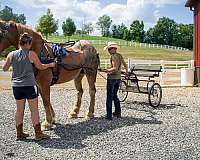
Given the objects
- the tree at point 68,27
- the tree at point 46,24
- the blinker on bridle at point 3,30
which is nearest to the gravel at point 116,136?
the blinker on bridle at point 3,30

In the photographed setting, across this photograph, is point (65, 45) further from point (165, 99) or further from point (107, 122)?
point (165, 99)

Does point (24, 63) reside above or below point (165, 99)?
above

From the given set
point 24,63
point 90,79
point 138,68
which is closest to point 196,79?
point 138,68

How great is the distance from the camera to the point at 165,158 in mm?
5855

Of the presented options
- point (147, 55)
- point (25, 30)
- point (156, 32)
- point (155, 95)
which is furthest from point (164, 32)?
point (25, 30)

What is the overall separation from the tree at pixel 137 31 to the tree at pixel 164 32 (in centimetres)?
611

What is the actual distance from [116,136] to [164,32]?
126129 millimetres

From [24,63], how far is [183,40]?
11883 cm

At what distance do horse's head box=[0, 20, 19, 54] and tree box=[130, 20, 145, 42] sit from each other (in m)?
119

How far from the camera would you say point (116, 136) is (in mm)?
7289

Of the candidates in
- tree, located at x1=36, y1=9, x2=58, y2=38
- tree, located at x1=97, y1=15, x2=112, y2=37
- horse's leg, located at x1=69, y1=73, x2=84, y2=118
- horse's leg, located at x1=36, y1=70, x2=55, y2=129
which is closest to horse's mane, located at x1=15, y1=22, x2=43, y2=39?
horse's leg, located at x1=36, y1=70, x2=55, y2=129

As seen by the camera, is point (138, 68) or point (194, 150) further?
point (138, 68)

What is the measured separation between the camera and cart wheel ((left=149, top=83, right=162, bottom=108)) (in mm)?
11143

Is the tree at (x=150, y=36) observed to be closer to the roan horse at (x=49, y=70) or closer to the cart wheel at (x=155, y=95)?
the cart wheel at (x=155, y=95)
